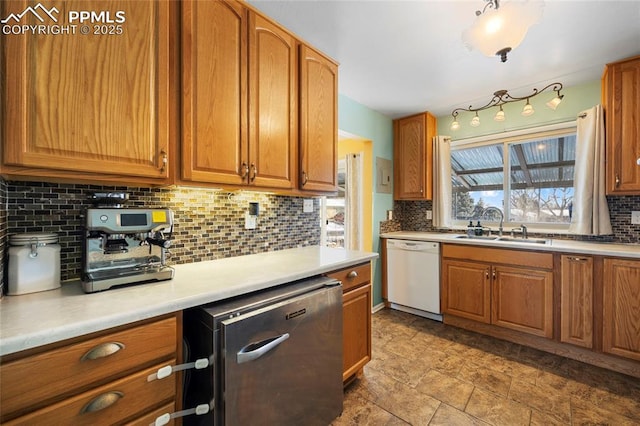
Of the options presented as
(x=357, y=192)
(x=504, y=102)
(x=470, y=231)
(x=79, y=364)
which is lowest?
(x=79, y=364)

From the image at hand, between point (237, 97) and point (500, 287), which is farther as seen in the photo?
point (500, 287)

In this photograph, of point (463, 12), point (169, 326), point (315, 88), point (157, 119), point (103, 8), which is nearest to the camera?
point (169, 326)

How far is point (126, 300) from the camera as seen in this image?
0.95 m

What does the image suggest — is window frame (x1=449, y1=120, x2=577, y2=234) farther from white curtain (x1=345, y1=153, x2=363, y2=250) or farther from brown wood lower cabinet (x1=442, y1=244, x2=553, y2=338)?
white curtain (x1=345, y1=153, x2=363, y2=250)

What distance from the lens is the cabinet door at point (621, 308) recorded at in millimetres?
1888

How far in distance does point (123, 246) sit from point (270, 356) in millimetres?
808

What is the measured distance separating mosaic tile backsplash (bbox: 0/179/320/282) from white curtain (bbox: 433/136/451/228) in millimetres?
1712

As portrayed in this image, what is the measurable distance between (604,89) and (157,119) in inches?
135

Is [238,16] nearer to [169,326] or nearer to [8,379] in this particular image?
[169,326]

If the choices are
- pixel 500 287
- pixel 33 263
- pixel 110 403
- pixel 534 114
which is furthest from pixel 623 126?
pixel 33 263

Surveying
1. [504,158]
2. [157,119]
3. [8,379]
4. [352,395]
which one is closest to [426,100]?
[504,158]

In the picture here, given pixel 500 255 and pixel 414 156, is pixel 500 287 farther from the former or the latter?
pixel 414 156

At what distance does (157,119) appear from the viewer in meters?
1.19

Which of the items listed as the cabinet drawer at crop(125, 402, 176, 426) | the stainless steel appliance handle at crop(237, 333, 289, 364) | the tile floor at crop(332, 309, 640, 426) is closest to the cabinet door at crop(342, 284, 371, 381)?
the tile floor at crop(332, 309, 640, 426)
